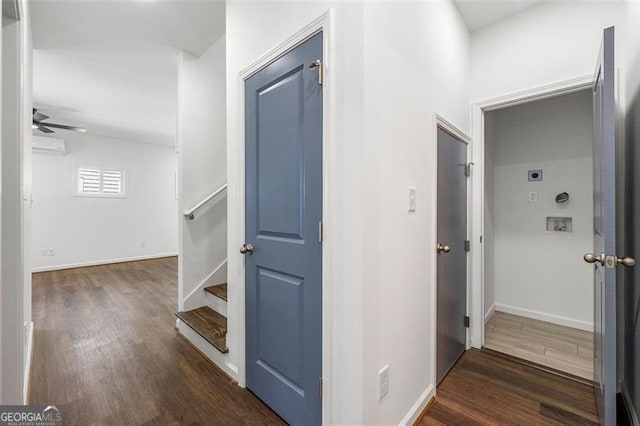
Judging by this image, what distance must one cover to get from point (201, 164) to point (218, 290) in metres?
1.29

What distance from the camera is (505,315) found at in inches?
120

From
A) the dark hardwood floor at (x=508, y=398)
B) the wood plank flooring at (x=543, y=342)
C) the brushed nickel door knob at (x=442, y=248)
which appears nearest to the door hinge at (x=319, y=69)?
the brushed nickel door knob at (x=442, y=248)

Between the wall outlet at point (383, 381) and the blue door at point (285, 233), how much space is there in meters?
0.29

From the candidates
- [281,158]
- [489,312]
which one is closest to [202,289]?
[281,158]

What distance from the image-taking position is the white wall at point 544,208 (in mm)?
2711

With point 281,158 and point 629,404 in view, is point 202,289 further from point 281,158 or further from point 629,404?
point 629,404

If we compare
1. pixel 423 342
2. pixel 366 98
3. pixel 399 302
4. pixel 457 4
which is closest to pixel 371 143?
pixel 366 98

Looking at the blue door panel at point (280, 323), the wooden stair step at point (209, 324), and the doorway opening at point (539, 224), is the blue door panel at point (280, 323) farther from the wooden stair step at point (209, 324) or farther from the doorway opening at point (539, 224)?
the doorway opening at point (539, 224)

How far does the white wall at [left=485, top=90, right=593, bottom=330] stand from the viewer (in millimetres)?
2711

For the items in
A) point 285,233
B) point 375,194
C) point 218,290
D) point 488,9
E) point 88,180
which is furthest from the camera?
point 88,180

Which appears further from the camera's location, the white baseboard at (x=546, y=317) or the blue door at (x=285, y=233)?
the white baseboard at (x=546, y=317)

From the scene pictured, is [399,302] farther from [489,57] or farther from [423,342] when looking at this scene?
[489,57]

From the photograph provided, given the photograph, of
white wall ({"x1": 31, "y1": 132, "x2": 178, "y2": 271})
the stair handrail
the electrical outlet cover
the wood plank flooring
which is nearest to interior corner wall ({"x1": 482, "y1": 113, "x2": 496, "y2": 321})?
the wood plank flooring

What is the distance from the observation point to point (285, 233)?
5.04 feet
